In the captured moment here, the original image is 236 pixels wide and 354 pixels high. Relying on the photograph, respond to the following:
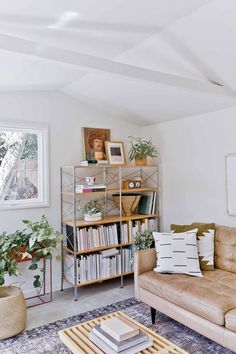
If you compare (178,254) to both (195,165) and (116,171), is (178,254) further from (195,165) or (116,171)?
(116,171)

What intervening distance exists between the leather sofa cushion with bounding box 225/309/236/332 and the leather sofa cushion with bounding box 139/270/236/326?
27 mm

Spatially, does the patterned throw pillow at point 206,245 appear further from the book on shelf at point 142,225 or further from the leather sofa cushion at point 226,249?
the book on shelf at point 142,225

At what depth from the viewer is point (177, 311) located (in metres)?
2.45

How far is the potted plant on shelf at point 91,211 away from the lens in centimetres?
355

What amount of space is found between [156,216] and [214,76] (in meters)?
2.00

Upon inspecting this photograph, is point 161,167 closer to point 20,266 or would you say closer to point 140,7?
point 20,266

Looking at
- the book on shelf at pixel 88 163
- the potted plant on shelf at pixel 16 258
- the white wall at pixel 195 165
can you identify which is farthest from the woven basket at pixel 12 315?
the white wall at pixel 195 165

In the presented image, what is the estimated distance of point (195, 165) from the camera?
3639 millimetres

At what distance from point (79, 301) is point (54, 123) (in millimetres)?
2118

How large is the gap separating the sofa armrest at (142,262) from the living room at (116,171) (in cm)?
2

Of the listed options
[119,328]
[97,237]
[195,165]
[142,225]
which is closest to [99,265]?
[97,237]

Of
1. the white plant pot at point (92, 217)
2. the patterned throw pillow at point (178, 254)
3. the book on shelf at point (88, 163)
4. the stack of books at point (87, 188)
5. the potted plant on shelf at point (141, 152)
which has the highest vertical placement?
the potted plant on shelf at point (141, 152)

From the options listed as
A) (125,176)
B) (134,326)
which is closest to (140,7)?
(134,326)

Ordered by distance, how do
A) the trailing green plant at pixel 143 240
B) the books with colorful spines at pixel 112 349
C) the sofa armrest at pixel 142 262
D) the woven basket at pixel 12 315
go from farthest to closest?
the trailing green plant at pixel 143 240
the sofa armrest at pixel 142 262
the woven basket at pixel 12 315
the books with colorful spines at pixel 112 349
